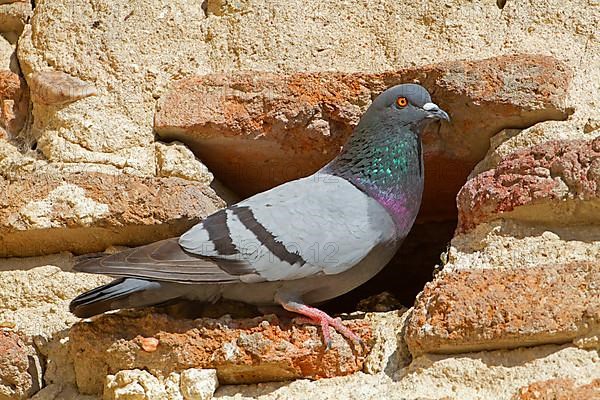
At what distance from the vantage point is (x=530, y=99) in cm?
232

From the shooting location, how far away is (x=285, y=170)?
112 inches

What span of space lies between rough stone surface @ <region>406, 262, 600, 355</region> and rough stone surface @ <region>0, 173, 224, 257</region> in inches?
27.4

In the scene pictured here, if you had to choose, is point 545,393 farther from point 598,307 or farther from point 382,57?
point 382,57

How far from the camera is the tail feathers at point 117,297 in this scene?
2.25 metres

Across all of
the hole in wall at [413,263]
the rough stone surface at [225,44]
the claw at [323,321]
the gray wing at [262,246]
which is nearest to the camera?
the claw at [323,321]

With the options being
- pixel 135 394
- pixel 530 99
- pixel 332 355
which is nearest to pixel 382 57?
pixel 530 99

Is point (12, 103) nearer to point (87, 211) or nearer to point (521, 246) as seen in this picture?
point (87, 211)

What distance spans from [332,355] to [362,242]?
0.36 metres

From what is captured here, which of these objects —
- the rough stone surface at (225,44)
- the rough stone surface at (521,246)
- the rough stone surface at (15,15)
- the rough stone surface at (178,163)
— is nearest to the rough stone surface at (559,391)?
the rough stone surface at (521,246)

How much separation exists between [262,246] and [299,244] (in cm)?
8

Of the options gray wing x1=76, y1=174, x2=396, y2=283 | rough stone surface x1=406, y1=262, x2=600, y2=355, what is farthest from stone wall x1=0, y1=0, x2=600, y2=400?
gray wing x1=76, y1=174, x2=396, y2=283

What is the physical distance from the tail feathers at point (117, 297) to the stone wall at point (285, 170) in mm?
52

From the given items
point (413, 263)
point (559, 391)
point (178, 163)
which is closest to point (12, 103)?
point (178, 163)

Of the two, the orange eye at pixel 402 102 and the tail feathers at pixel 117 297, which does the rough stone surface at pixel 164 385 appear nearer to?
the tail feathers at pixel 117 297
